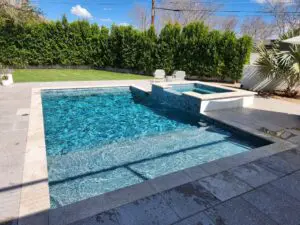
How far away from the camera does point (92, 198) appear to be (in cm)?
265

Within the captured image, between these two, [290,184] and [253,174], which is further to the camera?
[253,174]

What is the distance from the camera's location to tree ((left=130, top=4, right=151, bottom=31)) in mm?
37125

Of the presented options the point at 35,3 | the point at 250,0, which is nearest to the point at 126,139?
the point at 35,3

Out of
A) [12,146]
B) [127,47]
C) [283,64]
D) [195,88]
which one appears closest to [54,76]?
[127,47]

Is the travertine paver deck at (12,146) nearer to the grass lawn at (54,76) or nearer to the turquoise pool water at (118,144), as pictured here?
the turquoise pool water at (118,144)

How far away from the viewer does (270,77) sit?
388 inches

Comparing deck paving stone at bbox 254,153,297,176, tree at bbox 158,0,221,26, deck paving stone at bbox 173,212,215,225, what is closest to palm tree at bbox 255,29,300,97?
deck paving stone at bbox 254,153,297,176

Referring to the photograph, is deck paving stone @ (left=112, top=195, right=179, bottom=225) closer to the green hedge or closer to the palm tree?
the palm tree

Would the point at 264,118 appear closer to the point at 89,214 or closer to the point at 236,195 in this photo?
the point at 236,195

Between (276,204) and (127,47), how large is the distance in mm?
14884

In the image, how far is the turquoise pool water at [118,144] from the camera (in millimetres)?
3766

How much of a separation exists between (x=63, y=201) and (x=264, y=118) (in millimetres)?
5827

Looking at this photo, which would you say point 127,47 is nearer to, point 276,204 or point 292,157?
point 292,157

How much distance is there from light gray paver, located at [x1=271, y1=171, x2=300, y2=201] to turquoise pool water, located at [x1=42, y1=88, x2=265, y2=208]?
59.4 inches
